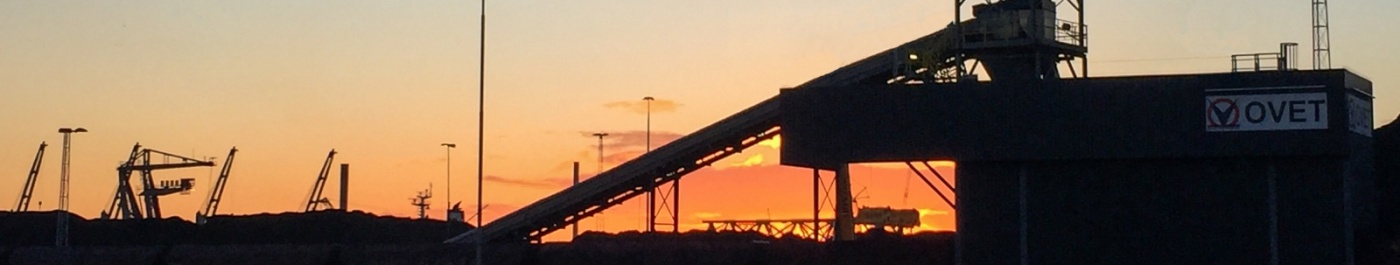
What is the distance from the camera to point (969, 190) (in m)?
78.8

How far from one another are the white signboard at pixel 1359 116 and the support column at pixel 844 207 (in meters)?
20.2

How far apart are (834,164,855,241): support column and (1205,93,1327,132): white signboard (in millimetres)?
15879

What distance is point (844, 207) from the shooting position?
87.4 meters

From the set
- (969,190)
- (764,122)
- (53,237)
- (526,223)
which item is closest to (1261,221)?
(969,190)

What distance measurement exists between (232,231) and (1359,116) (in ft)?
239

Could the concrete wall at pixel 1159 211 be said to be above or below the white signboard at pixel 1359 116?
below

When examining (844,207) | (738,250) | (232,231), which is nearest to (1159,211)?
(844,207)

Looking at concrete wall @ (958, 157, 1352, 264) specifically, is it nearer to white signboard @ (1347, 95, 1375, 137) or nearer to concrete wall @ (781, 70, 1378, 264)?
concrete wall @ (781, 70, 1378, 264)

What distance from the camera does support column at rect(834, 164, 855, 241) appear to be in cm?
8562

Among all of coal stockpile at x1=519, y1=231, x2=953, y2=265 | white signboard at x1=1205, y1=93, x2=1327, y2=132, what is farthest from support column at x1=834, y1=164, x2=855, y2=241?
white signboard at x1=1205, y1=93, x2=1327, y2=132

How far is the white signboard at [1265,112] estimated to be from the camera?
247 feet

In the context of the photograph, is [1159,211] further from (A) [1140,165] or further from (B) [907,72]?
(B) [907,72]

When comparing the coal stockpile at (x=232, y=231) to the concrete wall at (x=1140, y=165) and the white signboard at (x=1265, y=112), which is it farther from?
the white signboard at (x=1265, y=112)

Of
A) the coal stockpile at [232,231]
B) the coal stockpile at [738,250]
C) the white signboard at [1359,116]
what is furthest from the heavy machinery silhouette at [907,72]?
the coal stockpile at [232,231]
